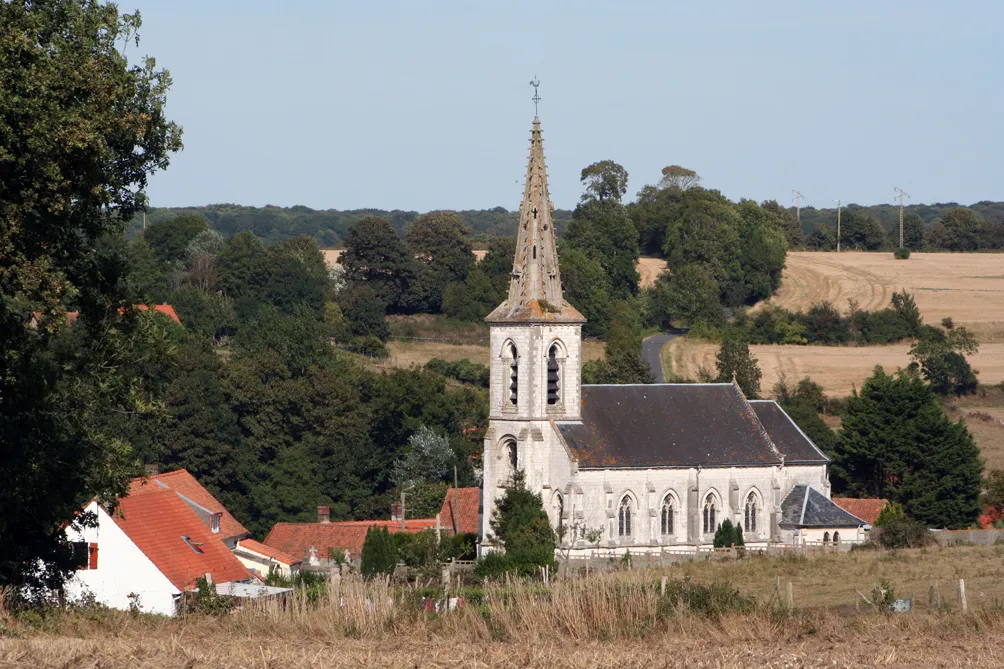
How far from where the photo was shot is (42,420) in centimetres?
2803

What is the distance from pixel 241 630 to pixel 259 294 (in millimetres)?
86883

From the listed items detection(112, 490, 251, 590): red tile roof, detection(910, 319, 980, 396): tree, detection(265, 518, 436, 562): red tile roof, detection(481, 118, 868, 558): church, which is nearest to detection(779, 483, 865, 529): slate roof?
detection(481, 118, 868, 558): church

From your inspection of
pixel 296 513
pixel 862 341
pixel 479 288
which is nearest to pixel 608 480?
pixel 296 513

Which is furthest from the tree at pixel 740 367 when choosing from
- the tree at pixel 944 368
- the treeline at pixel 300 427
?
the treeline at pixel 300 427

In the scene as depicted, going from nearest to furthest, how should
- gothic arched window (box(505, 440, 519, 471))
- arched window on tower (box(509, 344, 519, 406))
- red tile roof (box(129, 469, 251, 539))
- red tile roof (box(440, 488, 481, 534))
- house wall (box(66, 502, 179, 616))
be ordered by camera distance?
1. house wall (box(66, 502, 179, 616))
2. red tile roof (box(129, 469, 251, 539))
3. gothic arched window (box(505, 440, 519, 471))
4. arched window on tower (box(509, 344, 519, 406))
5. red tile roof (box(440, 488, 481, 534))

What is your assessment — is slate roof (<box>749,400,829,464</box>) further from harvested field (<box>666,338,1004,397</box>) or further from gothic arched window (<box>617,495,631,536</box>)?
harvested field (<box>666,338,1004,397</box>)

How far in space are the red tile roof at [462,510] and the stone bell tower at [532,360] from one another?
476 cm

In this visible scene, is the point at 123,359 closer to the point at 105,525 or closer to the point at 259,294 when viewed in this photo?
the point at 105,525

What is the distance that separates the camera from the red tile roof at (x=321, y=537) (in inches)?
2394

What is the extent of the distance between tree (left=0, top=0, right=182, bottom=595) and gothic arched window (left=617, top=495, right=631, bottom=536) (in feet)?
94.3

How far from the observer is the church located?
56562mm

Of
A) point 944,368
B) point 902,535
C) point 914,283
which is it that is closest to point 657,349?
point 944,368

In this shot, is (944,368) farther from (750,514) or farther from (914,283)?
(750,514)

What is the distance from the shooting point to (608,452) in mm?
57156
